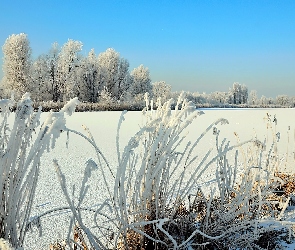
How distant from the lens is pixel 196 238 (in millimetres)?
1479

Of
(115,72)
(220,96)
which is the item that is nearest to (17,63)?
(115,72)

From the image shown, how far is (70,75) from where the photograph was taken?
98.7 feet

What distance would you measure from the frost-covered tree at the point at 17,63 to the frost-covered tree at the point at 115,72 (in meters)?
7.86

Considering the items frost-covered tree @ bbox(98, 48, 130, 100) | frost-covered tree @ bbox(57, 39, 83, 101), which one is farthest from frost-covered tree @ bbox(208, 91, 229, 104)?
frost-covered tree @ bbox(57, 39, 83, 101)

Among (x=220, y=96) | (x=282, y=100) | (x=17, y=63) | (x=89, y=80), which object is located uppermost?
(x=17, y=63)

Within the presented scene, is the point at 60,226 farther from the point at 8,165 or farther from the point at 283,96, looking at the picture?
the point at 283,96

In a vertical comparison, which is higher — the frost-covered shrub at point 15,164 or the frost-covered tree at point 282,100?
the frost-covered tree at point 282,100

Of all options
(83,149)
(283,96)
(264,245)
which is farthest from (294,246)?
(283,96)

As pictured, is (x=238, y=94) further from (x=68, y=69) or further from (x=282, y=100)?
(x=68, y=69)

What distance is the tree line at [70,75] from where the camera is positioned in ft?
90.9

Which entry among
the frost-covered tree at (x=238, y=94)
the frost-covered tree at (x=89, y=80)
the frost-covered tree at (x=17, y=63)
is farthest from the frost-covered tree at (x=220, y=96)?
the frost-covered tree at (x=17, y=63)

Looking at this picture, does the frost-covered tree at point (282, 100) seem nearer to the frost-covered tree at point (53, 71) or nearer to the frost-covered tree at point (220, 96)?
the frost-covered tree at point (220, 96)

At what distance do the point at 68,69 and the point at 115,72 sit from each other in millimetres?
5727

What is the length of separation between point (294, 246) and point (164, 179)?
0.71m
